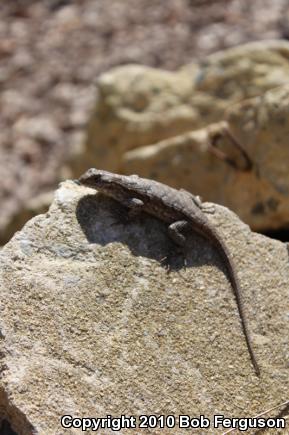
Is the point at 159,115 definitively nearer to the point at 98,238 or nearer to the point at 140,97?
the point at 140,97

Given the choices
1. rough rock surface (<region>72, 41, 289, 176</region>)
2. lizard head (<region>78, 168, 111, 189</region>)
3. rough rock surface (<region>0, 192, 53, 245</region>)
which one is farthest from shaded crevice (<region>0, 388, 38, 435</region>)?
rough rock surface (<region>72, 41, 289, 176</region>)

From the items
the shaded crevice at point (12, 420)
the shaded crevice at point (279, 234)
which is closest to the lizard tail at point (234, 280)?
the shaded crevice at point (279, 234)

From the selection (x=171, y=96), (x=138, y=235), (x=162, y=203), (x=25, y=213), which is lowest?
(x=138, y=235)

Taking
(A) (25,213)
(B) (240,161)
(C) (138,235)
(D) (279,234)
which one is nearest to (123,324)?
(C) (138,235)

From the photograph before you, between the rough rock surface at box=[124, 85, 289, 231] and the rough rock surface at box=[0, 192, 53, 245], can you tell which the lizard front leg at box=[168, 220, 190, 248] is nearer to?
the rough rock surface at box=[124, 85, 289, 231]

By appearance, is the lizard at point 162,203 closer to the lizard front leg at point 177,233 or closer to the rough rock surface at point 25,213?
the lizard front leg at point 177,233

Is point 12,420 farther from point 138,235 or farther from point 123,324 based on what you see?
point 138,235

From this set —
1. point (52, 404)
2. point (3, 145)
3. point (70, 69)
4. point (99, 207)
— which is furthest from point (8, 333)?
point (70, 69)
